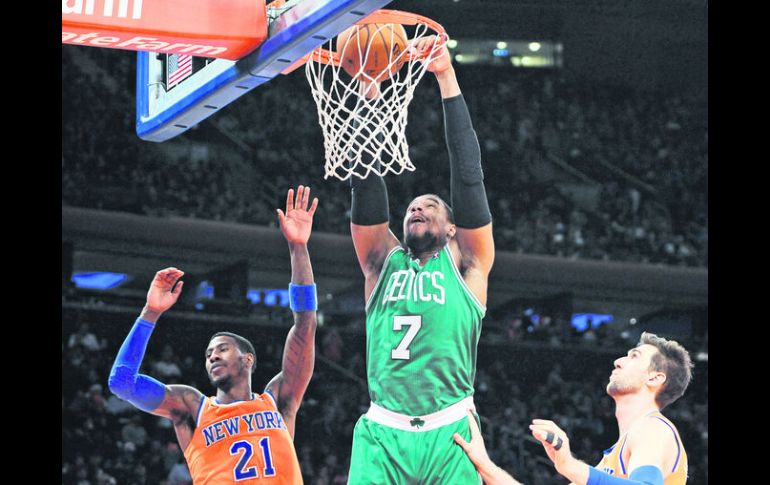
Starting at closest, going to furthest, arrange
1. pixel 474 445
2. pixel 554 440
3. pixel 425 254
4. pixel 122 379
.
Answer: pixel 554 440 → pixel 474 445 → pixel 425 254 → pixel 122 379

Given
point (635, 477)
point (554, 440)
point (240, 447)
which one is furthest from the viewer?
point (240, 447)

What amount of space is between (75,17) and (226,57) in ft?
2.27

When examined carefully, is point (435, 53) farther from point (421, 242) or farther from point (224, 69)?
point (224, 69)

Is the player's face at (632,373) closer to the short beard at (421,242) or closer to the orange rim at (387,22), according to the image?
the short beard at (421,242)

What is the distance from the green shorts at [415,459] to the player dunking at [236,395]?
1063mm

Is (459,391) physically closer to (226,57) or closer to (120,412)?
(226,57)

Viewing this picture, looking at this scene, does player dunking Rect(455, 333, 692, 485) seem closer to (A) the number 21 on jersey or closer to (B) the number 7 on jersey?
(B) the number 7 on jersey

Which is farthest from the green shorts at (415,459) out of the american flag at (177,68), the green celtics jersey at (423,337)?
the american flag at (177,68)

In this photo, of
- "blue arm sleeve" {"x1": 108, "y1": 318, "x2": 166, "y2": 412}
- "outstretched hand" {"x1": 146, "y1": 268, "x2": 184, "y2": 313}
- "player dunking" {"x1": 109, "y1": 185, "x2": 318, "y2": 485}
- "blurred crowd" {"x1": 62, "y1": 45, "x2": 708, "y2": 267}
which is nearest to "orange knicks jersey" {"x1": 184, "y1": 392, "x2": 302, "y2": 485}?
"player dunking" {"x1": 109, "y1": 185, "x2": 318, "y2": 485}

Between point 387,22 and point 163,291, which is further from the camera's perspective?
point 163,291

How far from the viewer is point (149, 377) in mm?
5898

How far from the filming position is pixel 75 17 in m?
4.64

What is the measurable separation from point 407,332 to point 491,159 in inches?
575

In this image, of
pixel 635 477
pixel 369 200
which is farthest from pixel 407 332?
pixel 635 477
